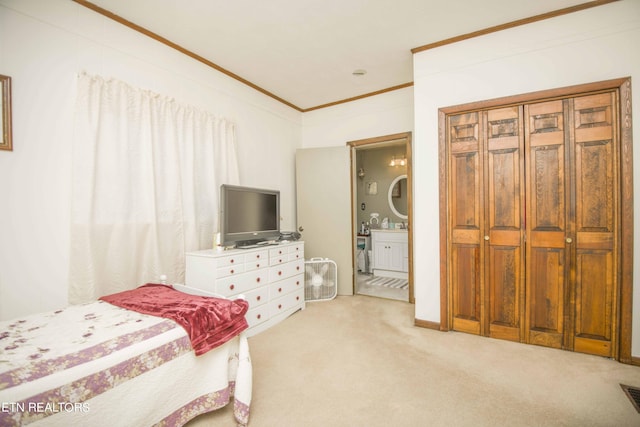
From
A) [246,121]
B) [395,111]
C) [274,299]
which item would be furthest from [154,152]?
[395,111]

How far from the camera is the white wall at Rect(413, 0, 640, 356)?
7.35ft

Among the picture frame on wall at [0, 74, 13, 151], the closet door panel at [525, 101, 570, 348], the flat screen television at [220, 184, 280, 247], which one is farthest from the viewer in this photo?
the flat screen television at [220, 184, 280, 247]

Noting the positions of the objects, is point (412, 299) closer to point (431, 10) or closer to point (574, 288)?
point (574, 288)

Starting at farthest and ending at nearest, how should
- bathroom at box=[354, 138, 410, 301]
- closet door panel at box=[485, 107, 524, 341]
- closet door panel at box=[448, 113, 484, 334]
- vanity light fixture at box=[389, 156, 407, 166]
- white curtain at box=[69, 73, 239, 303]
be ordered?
vanity light fixture at box=[389, 156, 407, 166]
bathroom at box=[354, 138, 410, 301]
closet door panel at box=[448, 113, 484, 334]
closet door panel at box=[485, 107, 524, 341]
white curtain at box=[69, 73, 239, 303]

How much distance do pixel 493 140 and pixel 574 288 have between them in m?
1.45

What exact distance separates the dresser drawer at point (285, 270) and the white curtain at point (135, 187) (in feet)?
2.52

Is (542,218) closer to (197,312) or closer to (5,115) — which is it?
(197,312)

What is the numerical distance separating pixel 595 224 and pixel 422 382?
1928 mm

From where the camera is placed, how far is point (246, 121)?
3658mm

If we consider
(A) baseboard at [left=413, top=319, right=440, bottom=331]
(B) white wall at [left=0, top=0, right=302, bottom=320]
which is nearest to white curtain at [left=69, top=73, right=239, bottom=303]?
(B) white wall at [left=0, top=0, right=302, bottom=320]

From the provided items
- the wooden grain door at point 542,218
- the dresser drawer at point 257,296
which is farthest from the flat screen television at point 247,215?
the wooden grain door at point 542,218

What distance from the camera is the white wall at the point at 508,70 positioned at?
88.2 inches

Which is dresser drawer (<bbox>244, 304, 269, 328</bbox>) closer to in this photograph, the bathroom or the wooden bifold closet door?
the bathroom

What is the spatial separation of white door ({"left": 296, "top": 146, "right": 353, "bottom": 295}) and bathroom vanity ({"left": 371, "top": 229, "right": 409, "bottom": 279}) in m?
1.26
